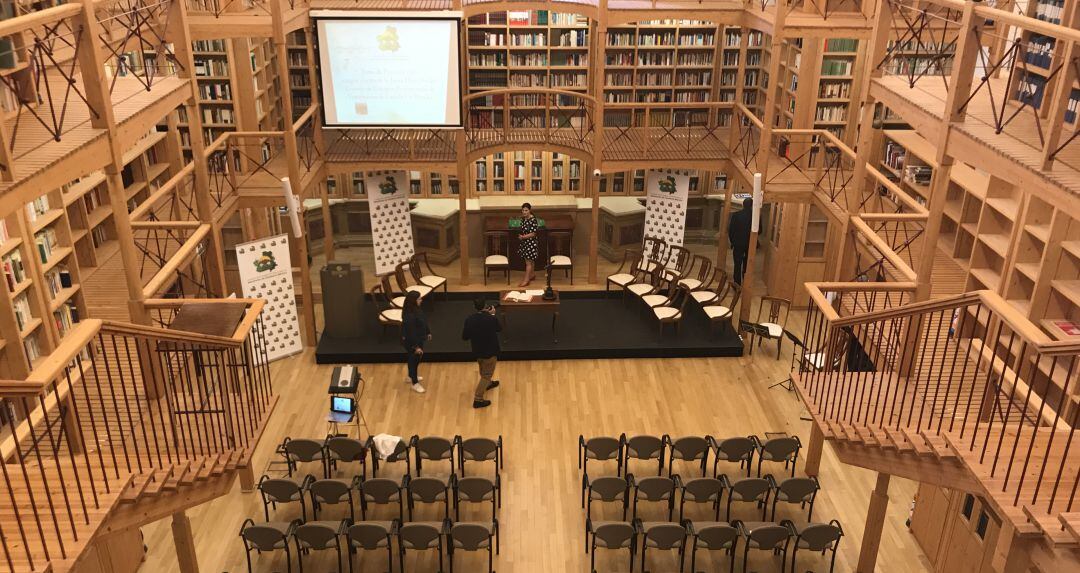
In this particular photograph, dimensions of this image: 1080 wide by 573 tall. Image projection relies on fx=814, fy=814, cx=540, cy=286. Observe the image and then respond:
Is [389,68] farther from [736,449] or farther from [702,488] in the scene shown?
[702,488]

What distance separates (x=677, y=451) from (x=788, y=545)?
1.42m

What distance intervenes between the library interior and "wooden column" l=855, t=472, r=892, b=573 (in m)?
0.03

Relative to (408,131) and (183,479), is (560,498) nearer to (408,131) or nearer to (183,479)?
(183,479)

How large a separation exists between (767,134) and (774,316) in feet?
8.40

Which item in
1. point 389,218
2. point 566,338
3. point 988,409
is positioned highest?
point 988,409

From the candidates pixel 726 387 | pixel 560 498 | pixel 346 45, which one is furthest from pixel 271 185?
pixel 726 387

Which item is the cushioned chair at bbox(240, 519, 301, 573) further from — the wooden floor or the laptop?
the laptop

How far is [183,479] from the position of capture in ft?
17.1

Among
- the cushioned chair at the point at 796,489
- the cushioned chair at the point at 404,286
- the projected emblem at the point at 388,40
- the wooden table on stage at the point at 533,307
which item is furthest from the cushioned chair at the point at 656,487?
the projected emblem at the point at 388,40

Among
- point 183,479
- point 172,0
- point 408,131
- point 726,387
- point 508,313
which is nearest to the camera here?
point 183,479

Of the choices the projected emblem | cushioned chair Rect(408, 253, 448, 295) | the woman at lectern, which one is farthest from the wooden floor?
the projected emblem

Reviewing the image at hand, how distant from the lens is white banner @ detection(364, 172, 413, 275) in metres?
12.2

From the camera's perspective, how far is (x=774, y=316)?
11352 millimetres

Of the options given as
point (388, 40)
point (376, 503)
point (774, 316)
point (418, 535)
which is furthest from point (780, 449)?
point (388, 40)
